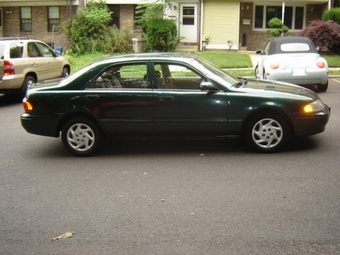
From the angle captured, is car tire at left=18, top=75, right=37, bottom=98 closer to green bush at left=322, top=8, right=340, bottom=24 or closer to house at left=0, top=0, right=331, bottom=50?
house at left=0, top=0, right=331, bottom=50

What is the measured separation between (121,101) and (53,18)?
25.6 meters

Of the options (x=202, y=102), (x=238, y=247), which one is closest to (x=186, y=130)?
(x=202, y=102)

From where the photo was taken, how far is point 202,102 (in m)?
7.95

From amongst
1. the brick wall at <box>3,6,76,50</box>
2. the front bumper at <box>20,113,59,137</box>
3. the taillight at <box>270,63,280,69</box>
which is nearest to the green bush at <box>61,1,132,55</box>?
the brick wall at <box>3,6,76,50</box>

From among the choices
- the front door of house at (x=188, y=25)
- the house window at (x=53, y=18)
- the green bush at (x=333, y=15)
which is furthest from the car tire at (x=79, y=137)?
the house window at (x=53, y=18)

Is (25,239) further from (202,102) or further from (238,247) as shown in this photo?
(202,102)

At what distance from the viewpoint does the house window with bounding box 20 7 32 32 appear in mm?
32344

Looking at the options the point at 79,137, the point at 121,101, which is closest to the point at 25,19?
the point at 79,137

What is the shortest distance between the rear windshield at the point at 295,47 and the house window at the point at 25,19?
2107 cm

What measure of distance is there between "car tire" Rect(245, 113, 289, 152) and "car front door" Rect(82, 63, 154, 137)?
1500mm

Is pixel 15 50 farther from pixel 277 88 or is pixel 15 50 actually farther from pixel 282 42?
pixel 277 88

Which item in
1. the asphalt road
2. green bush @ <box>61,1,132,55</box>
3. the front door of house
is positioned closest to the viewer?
the asphalt road

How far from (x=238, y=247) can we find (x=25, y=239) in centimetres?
197

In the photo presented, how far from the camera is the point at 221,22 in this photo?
30172 mm
